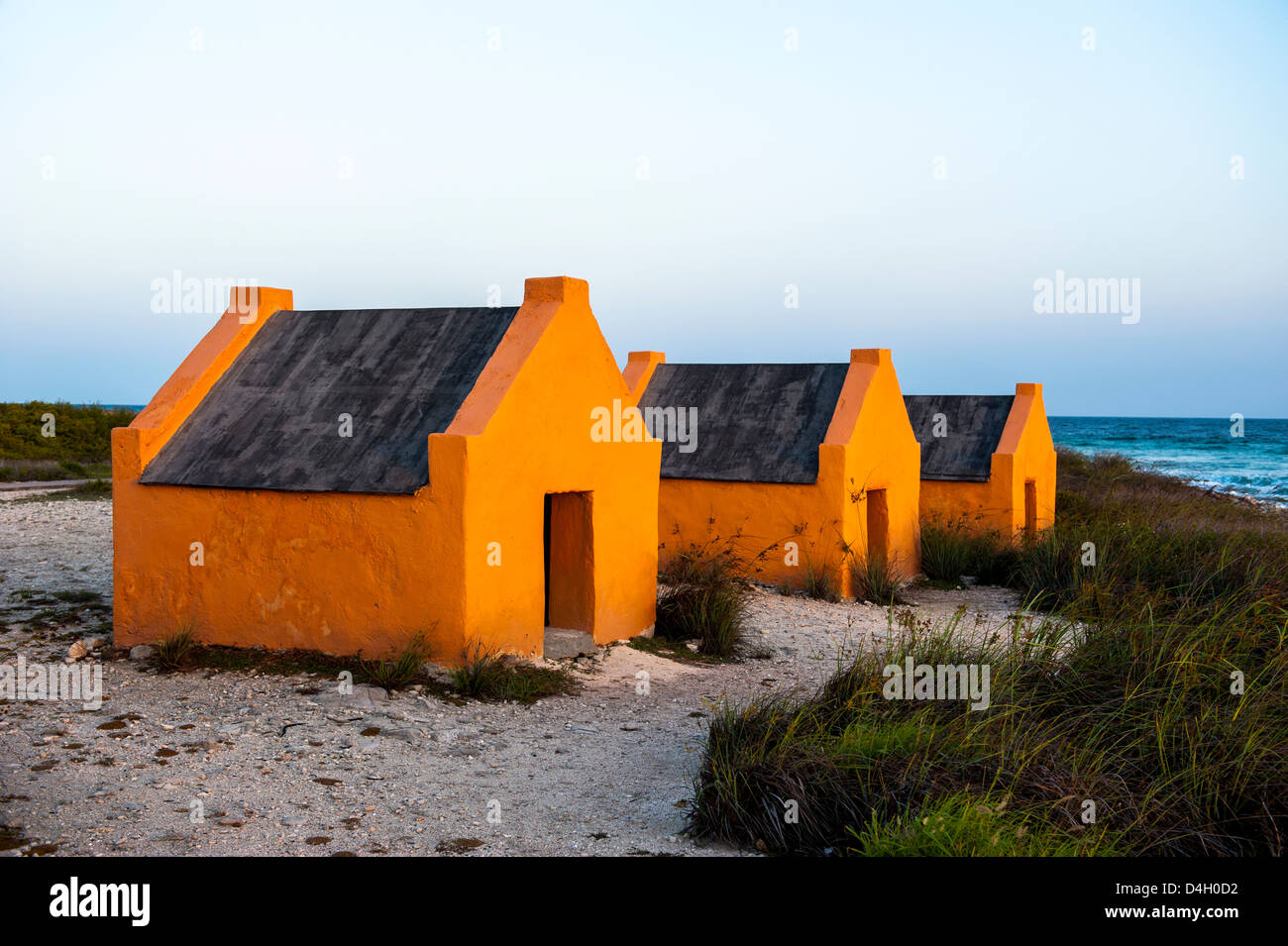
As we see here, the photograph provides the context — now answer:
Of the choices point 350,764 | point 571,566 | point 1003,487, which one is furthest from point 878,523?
point 350,764

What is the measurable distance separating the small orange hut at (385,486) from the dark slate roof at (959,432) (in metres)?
9.62

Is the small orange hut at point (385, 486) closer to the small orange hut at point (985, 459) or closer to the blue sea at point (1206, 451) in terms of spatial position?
the small orange hut at point (985, 459)

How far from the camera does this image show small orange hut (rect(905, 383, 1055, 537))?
1805cm

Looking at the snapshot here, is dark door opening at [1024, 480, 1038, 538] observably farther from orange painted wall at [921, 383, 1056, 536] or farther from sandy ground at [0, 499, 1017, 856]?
sandy ground at [0, 499, 1017, 856]

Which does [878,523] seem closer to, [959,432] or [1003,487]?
[1003,487]

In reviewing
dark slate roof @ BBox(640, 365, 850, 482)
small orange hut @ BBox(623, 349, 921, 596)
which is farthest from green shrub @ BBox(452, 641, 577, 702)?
dark slate roof @ BBox(640, 365, 850, 482)

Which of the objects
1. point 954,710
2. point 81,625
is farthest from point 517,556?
point 81,625

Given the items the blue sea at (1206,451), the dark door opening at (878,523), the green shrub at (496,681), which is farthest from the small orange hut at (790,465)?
the blue sea at (1206,451)

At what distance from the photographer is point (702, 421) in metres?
15.6

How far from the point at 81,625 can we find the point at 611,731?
6045 mm

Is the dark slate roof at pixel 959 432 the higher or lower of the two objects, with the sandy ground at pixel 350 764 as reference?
higher

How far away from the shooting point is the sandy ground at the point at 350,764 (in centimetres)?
547

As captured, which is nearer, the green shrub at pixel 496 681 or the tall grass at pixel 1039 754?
the tall grass at pixel 1039 754

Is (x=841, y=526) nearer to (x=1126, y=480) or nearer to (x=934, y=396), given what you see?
(x=934, y=396)
